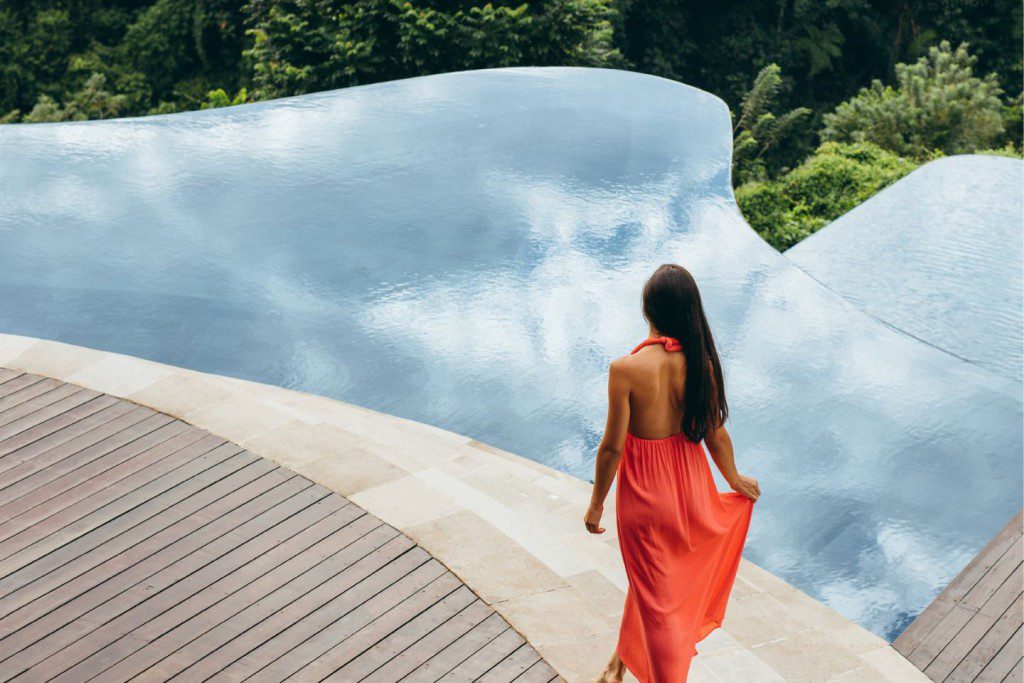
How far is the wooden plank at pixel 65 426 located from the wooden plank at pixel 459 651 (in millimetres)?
2405

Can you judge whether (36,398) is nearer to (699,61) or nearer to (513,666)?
(513,666)

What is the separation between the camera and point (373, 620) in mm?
3711

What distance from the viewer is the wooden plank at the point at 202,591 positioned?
349 cm

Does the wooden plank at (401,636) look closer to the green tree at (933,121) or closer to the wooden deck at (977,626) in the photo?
the wooden deck at (977,626)

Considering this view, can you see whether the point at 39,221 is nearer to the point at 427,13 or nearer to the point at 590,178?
the point at 590,178

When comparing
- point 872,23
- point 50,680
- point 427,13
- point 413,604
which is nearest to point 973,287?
point 413,604

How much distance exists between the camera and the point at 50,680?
11.0 ft

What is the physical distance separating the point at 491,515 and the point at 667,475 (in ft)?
4.90

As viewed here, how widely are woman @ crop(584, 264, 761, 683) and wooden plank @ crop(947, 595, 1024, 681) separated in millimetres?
1746

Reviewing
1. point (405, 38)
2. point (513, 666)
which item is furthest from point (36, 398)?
point (405, 38)

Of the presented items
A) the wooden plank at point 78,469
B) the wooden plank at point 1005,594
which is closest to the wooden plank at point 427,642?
the wooden plank at point 78,469

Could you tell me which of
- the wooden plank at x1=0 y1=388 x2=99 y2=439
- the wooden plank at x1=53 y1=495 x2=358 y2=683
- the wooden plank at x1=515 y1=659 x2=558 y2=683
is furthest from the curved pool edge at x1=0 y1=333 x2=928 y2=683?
the wooden plank at x1=53 y1=495 x2=358 y2=683

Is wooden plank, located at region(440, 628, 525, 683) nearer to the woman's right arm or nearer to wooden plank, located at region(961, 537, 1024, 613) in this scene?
the woman's right arm

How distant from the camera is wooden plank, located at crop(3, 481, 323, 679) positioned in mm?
3451
